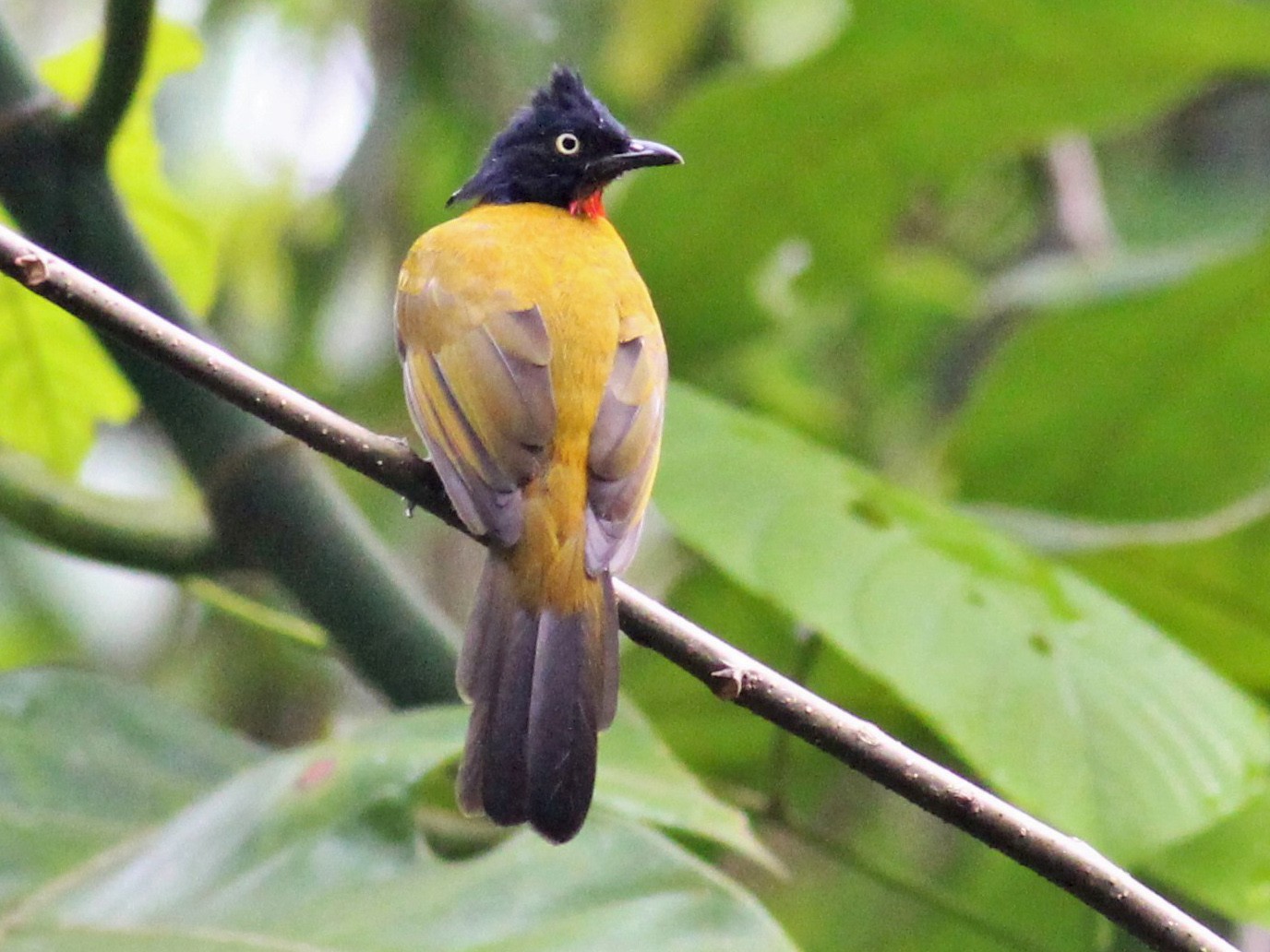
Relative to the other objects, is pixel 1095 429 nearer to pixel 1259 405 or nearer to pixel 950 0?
pixel 1259 405

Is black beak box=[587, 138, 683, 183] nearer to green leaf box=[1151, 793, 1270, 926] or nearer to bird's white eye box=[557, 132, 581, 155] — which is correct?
bird's white eye box=[557, 132, 581, 155]

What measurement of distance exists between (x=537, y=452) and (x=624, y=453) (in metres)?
0.11

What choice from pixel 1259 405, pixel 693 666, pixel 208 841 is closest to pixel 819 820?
pixel 1259 405

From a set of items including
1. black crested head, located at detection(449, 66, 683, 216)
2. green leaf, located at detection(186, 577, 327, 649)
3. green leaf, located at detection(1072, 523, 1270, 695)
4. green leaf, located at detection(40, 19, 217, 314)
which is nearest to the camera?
green leaf, located at detection(186, 577, 327, 649)

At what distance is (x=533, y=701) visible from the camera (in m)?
1.87

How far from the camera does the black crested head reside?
326 cm

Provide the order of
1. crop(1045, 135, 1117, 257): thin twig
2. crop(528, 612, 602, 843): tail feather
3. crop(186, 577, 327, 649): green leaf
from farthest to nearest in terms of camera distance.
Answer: crop(1045, 135, 1117, 257): thin twig < crop(186, 577, 327, 649): green leaf < crop(528, 612, 602, 843): tail feather

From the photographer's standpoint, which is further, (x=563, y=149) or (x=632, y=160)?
(x=563, y=149)

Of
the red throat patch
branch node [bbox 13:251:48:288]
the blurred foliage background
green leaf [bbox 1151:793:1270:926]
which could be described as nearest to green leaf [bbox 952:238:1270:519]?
the blurred foliage background

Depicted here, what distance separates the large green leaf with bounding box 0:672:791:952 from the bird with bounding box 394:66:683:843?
0.43 ft

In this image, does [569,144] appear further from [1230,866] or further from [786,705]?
[786,705]

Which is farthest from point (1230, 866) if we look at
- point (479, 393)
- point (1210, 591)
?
point (479, 393)

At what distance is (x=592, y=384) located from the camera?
7.72ft

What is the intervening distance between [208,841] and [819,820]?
1900mm
